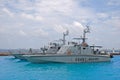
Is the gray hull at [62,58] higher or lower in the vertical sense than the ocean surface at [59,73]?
higher

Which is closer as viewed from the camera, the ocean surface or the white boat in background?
the ocean surface

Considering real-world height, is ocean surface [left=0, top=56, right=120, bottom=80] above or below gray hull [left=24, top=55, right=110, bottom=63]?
below

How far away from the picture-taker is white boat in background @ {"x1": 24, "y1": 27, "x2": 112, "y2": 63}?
38.2 meters

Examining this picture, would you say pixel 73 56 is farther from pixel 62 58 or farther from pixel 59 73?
pixel 59 73

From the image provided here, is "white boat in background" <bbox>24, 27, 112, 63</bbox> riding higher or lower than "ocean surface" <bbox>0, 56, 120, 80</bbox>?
higher

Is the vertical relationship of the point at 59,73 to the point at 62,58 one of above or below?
below

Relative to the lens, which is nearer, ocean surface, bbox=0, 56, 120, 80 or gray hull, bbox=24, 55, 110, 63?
ocean surface, bbox=0, 56, 120, 80

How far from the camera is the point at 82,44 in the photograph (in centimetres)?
4116

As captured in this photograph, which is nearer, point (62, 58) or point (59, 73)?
point (59, 73)

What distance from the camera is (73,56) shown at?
39656 millimetres

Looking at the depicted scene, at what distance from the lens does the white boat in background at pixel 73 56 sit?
38250mm

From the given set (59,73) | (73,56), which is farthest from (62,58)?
(59,73)

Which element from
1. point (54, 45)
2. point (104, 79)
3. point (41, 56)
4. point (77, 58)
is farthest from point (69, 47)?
point (104, 79)

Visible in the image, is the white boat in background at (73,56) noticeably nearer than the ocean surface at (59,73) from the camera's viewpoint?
No
